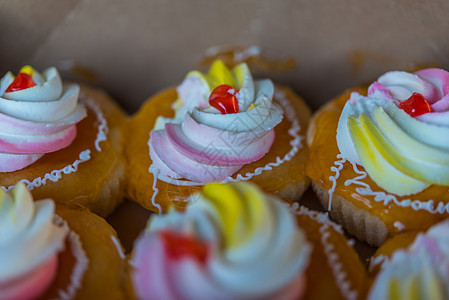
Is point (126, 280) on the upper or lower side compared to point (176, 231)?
lower

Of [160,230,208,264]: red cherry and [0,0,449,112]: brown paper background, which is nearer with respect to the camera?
[160,230,208,264]: red cherry

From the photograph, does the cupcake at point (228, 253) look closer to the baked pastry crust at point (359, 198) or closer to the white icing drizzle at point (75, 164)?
the baked pastry crust at point (359, 198)

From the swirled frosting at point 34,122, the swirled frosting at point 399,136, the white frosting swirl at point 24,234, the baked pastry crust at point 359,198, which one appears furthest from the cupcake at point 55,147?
the swirled frosting at point 399,136

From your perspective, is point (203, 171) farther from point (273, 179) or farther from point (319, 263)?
point (319, 263)

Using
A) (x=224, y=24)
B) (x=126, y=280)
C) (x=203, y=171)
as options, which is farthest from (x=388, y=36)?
(x=126, y=280)

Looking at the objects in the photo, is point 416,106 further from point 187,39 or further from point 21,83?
point 21,83

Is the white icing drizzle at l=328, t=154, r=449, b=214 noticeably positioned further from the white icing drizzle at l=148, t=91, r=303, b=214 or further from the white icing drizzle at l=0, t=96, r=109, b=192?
the white icing drizzle at l=0, t=96, r=109, b=192

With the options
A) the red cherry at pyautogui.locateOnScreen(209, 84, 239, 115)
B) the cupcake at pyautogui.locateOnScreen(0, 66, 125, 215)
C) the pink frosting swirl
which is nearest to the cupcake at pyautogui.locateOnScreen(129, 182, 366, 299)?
the red cherry at pyautogui.locateOnScreen(209, 84, 239, 115)
